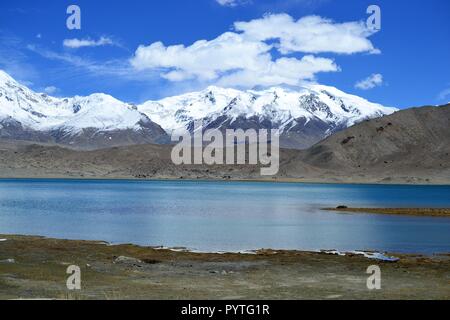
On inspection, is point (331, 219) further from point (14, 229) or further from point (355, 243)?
point (14, 229)

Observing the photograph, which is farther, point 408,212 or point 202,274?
point 408,212

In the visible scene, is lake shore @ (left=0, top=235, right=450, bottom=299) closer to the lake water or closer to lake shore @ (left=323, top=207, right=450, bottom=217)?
the lake water

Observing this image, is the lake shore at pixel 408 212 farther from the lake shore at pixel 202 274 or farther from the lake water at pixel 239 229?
the lake shore at pixel 202 274

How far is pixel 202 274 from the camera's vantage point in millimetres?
28156

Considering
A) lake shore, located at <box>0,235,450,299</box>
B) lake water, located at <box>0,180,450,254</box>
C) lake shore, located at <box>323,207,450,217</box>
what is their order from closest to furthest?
1. lake shore, located at <box>0,235,450,299</box>
2. lake water, located at <box>0,180,450,254</box>
3. lake shore, located at <box>323,207,450,217</box>

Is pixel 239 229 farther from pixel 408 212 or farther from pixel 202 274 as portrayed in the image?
pixel 408 212

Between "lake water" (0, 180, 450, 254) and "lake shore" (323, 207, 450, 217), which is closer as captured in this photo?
"lake water" (0, 180, 450, 254)

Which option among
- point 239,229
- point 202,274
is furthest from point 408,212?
point 202,274

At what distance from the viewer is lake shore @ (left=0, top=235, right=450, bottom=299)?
71.5 feet

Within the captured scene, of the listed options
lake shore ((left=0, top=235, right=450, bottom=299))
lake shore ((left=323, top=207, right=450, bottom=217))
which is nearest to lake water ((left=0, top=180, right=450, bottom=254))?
lake shore ((left=323, top=207, right=450, bottom=217))
